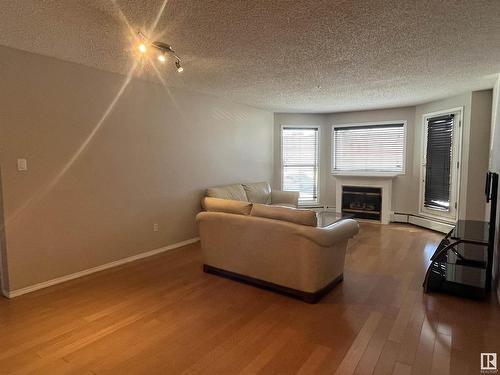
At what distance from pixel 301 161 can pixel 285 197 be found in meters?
1.46

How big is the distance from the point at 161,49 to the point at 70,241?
2.26 meters

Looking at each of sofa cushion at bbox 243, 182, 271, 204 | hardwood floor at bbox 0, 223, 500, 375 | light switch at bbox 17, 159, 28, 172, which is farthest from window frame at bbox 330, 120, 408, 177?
light switch at bbox 17, 159, 28, 172

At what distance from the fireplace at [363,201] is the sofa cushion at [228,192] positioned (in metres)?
2.54

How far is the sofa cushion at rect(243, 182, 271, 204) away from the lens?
214 inches

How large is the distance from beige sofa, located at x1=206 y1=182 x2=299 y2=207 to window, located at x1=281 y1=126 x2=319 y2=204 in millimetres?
1083

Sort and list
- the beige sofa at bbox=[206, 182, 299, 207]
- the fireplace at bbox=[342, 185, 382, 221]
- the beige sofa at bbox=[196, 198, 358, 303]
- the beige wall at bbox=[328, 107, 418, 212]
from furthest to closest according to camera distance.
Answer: the fireplace at bbox=[342, 185, 382, 221] → the beige wall at bbox=[328, 107, 418, 212] → the beige sofa at bbox=[206, 182, 299, 207] → the beige sofa at bbox=[196, 198, 358, 303]

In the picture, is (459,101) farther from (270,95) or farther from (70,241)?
(70,241)

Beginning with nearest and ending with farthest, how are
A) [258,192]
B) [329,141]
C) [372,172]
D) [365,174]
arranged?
[258,192] < [365,174] < [372,172] < [329,141]

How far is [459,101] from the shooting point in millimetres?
4879

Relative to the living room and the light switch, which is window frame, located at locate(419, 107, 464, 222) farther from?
the light switch

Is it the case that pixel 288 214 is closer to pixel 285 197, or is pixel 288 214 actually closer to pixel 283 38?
pixel 283 38

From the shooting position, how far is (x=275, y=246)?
2.91m

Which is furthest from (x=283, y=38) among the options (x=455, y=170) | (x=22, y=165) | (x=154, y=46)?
(x=455, y=170)

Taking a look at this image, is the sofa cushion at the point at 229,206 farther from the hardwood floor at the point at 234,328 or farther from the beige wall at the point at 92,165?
the beige wall at the point at 92,165
